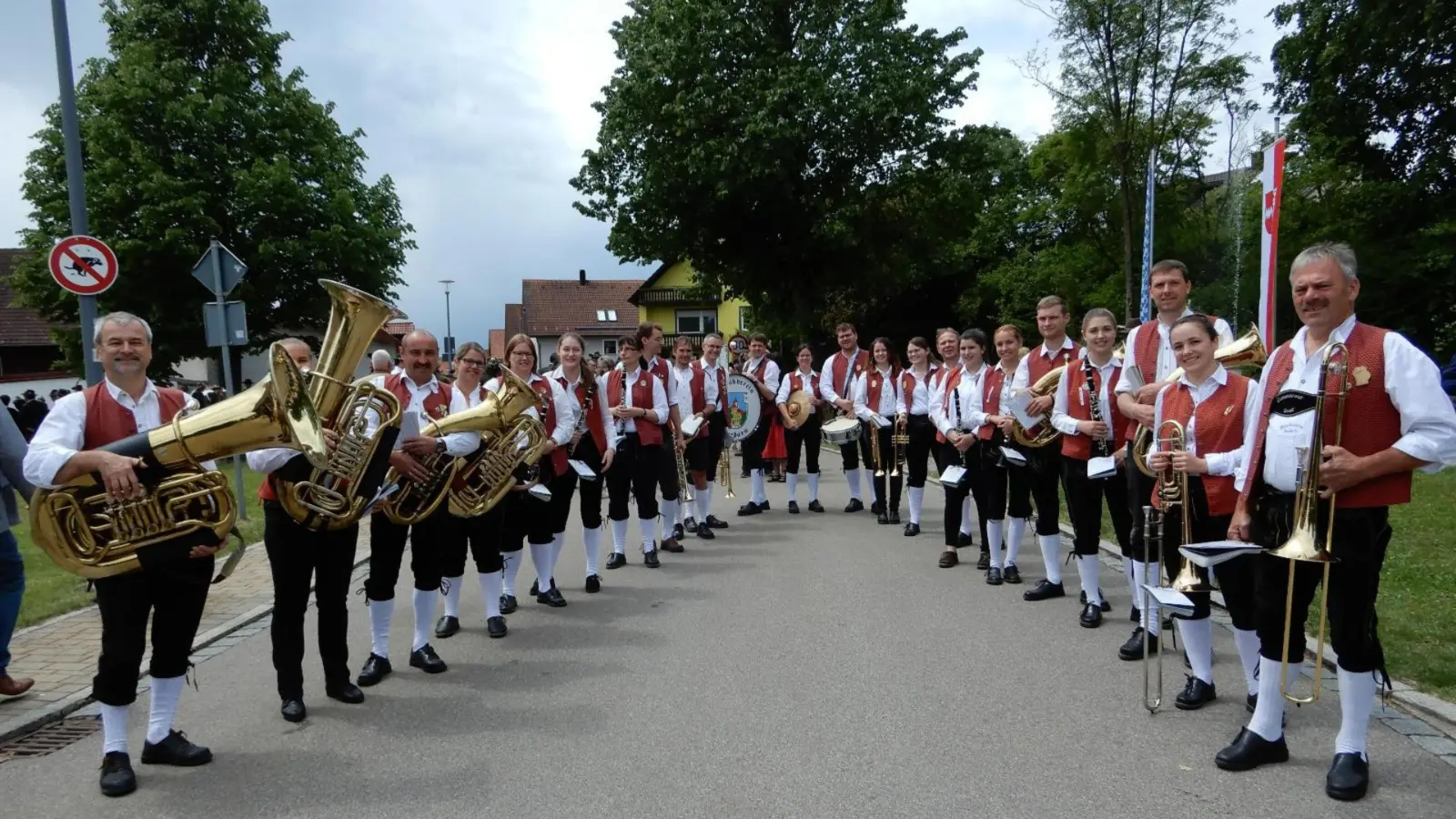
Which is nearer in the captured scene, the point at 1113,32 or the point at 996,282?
the point at 1113,32

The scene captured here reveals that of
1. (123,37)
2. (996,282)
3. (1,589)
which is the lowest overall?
(1,589)

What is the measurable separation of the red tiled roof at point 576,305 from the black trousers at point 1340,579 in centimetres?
6157

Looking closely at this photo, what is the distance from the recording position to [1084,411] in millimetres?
6035

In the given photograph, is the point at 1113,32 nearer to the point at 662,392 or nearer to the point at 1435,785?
the point at 662,392

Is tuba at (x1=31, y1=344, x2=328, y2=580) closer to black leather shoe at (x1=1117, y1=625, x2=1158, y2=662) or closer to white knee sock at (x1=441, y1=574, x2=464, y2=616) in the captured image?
white knee sock at (x1=441, y1=574, x2=464, y2=616)

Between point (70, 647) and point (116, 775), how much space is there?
2827mm

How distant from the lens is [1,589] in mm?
5121

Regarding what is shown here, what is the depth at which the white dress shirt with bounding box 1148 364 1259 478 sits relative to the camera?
413 centimetres

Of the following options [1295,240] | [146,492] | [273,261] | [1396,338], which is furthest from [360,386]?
[1295,240]

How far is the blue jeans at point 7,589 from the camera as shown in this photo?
5082 mm

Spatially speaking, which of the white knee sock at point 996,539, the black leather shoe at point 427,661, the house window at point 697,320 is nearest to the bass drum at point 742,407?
the white knee sock at point 996,539

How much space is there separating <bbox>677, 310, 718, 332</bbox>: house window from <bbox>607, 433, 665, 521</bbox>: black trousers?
48395mm

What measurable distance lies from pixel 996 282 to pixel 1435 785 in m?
33.8

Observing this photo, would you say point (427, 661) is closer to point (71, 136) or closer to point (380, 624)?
point (380, 624)
